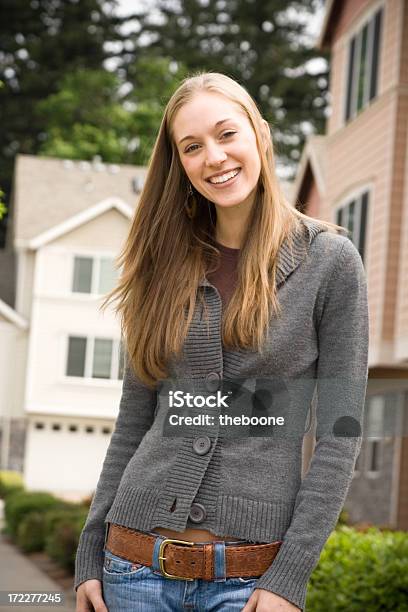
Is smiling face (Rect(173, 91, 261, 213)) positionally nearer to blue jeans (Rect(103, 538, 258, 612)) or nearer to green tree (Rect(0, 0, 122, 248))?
blue jeans (Rect(103, 538, 258, 612))

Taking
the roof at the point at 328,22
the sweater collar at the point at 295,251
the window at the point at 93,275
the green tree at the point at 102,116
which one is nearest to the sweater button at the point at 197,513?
the sweater collar at the point at 295,251

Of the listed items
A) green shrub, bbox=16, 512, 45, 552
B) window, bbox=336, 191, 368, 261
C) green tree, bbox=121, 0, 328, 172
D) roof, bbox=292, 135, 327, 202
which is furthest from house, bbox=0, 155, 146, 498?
green tree, bbox=121, 0, 328, 172

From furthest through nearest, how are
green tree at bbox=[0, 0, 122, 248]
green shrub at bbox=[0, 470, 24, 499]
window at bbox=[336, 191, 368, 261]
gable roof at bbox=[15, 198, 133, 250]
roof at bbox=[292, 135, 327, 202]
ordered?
roof at bbox=[292, 135, 327, 202]
green tree at bbox=[0, 0, 122, 248]
window at bbox=[336, 191, 368, 261]
gable roof at bbox=[15, 198, 133, 250]
green shrub at bbox=[0, 470, 24, 499]

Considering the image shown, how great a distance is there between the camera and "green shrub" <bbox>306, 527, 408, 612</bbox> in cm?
373

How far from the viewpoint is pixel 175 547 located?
4.72 feet

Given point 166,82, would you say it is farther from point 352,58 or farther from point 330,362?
point 330,362

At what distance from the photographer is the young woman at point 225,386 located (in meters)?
1.42

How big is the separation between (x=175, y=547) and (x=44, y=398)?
5.36m

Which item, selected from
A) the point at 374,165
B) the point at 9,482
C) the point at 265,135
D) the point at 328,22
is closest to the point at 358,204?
the point at 374,165

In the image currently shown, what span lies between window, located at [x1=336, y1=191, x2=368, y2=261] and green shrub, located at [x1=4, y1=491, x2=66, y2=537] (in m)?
2.85

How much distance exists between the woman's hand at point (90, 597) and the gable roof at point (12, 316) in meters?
5.29

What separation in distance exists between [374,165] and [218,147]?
21.1ft

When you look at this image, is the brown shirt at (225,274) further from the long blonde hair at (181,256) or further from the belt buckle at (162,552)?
the belt buckle at (162,552)

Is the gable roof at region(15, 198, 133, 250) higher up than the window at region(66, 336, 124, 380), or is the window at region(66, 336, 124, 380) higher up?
the gable roof at region(15, 198, 133, 250)
